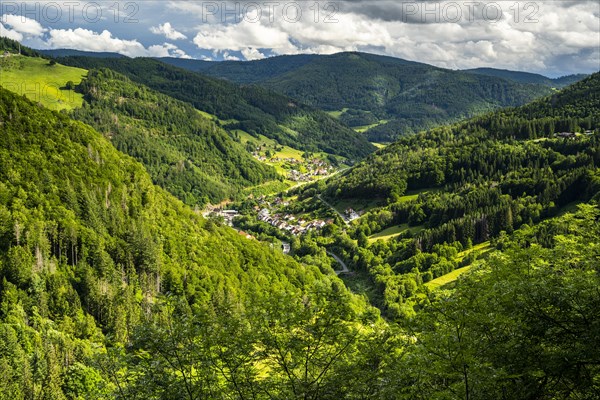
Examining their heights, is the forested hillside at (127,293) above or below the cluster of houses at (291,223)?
above

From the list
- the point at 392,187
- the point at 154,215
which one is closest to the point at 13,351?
the point at 154,215

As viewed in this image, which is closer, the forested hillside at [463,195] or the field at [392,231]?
the forested hillside at [463,195]

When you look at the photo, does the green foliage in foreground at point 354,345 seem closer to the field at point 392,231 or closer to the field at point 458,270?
the field at point 458,270

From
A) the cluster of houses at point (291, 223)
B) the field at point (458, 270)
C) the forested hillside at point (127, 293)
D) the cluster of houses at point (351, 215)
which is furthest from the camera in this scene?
the cluster of houses at point (351, 215)

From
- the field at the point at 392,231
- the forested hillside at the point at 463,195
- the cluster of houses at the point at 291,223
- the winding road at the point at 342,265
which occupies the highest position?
the forested hillside at the point at 463,195

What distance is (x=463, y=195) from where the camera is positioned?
5960 inches

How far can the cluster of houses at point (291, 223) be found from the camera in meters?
164

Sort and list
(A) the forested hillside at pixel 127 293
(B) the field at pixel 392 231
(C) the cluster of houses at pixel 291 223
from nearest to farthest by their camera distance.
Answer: (A) the forested hillside at pixel 127 293 → (B) the field at pixel 392 231 → (C) the cluster of houses at pixel 291 223

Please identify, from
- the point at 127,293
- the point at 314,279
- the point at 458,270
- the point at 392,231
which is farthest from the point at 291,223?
the point at 127,293

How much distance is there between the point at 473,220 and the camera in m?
126

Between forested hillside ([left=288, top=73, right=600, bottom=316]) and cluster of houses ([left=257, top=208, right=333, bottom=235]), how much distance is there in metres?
17.0

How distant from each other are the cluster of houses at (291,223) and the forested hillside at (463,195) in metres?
17.0

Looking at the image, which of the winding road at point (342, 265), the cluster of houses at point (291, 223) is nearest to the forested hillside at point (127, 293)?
the winding road at point (342, 265)

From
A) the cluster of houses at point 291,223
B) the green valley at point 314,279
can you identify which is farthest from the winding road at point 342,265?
the cluster of houses at point 291,223
